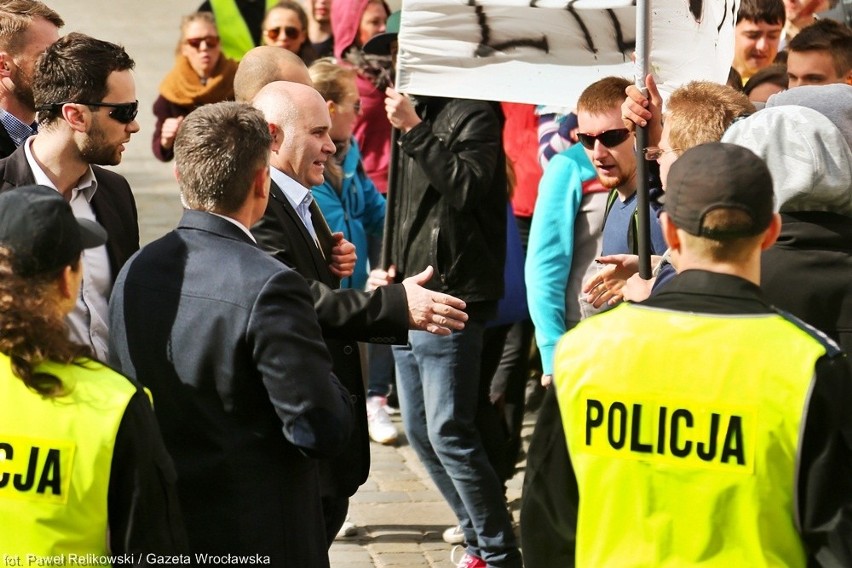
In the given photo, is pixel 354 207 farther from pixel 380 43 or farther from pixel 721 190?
pixel 721 190

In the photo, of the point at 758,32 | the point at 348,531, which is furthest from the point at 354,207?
the point at 758,32

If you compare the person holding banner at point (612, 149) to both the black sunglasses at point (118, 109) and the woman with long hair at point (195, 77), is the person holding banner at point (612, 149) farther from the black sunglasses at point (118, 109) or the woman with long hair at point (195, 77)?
the woman with long hair at point (195, 77)

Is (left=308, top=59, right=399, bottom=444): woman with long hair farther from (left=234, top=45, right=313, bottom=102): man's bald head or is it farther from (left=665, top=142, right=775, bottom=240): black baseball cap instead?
(left=665, top=142, right=775, bottom=240): black baseball cap

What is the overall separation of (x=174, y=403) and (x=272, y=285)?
41cm

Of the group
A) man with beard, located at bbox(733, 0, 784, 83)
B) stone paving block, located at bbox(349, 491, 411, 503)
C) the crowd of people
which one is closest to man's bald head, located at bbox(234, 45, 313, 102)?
the crowd of people

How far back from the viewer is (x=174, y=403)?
11.1 ft

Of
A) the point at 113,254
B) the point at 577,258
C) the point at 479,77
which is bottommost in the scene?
the point at 577,258

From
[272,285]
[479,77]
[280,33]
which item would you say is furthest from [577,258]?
[280,33]

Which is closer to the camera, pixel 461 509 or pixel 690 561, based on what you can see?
pixel 690 561

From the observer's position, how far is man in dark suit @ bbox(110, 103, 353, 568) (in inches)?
130

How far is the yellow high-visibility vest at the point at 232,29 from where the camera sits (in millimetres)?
9469

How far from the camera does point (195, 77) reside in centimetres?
898

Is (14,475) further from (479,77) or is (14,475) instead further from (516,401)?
(516,401)

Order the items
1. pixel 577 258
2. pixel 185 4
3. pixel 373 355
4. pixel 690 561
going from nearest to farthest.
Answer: pixel 690 561, pixel 577 258, pixel 373 355, pixel 185 4
